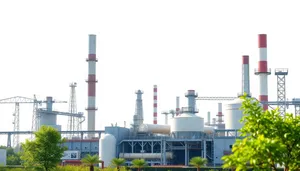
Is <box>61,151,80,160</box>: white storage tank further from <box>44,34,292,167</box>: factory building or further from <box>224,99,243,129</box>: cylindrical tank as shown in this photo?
<box>224,99,243,129</box>: cylindrical tank

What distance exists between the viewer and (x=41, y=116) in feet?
393

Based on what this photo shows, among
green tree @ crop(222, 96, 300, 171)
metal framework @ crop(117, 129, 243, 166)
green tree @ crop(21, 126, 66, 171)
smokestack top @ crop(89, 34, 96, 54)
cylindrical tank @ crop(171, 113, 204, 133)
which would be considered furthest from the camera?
smokestack top @ crop(89, 34, 96, 54)

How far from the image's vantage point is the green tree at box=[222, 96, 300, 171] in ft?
50.2

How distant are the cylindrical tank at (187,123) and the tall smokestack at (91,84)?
17.8 metres

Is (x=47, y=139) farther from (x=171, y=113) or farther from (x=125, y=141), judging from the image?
(x=171, y=113)

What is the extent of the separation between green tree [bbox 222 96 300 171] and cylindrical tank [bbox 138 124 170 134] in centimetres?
7879

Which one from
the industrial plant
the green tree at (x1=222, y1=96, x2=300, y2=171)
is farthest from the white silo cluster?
the green tree at (x1=222, y1=96, x2=300, y2=171)

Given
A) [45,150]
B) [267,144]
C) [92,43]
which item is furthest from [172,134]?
[267,144]

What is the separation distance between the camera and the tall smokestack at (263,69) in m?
91.4

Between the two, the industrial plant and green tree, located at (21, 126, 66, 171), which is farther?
the industrial plant

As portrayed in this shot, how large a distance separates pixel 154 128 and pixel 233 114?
44.5ft

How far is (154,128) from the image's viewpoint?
322 ft

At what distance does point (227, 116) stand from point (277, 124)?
83.4m

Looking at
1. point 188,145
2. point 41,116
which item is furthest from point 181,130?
point 41,116
